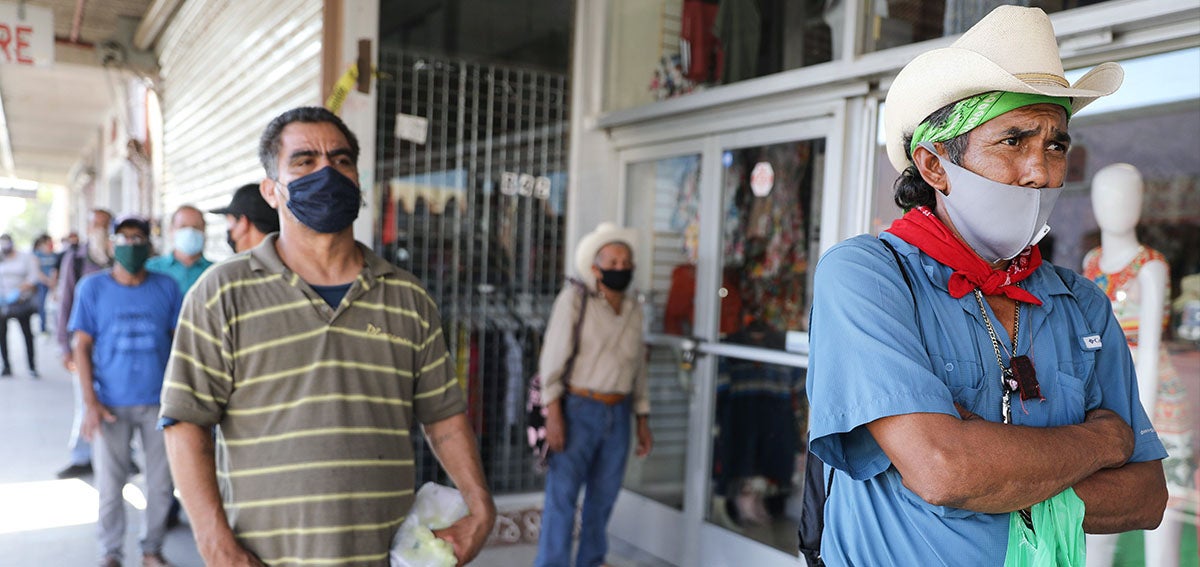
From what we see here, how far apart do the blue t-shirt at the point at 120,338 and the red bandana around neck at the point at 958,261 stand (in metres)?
3.86

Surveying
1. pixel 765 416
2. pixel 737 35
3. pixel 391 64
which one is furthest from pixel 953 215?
pixel 391 64

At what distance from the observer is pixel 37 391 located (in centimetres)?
924

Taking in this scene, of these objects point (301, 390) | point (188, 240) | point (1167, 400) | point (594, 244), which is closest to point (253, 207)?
point (188, 240)

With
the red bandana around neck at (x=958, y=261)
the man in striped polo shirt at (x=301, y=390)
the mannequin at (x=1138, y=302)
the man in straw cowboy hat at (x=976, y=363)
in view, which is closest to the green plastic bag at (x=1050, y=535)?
the man in straw cowboy hat at (x=976, y=363)

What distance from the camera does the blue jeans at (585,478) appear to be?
13.1ft

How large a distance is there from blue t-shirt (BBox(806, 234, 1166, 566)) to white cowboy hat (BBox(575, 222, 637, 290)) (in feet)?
9.26

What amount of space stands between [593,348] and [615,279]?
35cm

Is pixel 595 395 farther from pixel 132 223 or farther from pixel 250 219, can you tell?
pixel 132 223

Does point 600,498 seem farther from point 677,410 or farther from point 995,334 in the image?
point 995,334

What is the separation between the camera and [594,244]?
423 cm

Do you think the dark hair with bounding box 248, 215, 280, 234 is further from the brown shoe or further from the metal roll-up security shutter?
the brown shoe

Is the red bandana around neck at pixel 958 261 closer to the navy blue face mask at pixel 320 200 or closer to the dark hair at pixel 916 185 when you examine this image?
the dark hair at pixel 916 185

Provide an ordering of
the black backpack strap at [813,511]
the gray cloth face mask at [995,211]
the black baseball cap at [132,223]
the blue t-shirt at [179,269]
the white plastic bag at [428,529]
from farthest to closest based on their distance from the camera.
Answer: the blue t-shirt at [179,269] < the black baseball cap at [132,223] < the white plastic bag at [428,529] < the black backpack strap at [813,511] < the gray cloth face mask at [995,211]

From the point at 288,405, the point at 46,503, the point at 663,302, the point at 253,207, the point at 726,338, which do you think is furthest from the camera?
the point at 46,503
